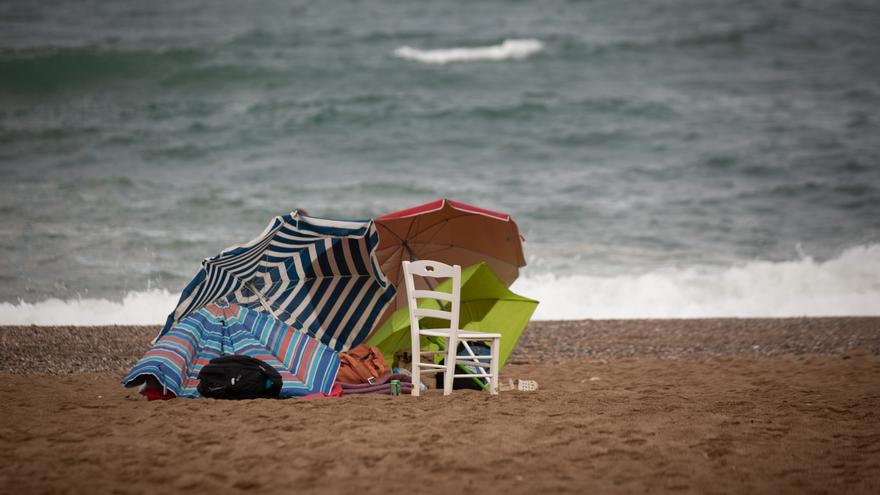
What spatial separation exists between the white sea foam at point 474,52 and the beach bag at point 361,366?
1558 cm

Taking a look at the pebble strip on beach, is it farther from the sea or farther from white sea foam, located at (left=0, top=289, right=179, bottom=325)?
the sea

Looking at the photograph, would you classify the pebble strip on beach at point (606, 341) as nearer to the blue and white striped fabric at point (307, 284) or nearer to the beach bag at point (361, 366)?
the blue and white striped fabric at point (307, 284)

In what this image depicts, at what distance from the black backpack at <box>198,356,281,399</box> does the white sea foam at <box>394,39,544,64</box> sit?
1616cm

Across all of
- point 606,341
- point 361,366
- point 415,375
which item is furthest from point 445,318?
point 606,341

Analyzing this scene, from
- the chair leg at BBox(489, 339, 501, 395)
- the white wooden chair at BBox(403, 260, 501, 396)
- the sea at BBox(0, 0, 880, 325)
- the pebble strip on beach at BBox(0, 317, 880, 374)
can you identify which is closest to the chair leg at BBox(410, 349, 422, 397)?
the white wooden chair at BBox(403, 260, 501, 396)

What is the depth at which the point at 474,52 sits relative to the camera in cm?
2139

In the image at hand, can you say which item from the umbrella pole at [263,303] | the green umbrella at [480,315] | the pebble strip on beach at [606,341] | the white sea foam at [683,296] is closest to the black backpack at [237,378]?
the umbrella pole at [263,303]

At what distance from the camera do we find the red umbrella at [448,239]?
654 cm

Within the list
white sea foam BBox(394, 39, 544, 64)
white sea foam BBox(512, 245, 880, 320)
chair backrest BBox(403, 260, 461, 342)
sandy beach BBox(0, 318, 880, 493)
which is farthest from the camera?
white sea foam BBox(394, 39, 544, 64)

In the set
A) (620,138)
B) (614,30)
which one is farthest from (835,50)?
(620,138)

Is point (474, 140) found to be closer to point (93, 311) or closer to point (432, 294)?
point (93, 311)

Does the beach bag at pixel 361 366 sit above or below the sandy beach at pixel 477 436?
above

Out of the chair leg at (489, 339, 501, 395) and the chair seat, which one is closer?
the chair seat

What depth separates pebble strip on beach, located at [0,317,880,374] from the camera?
7.54m
